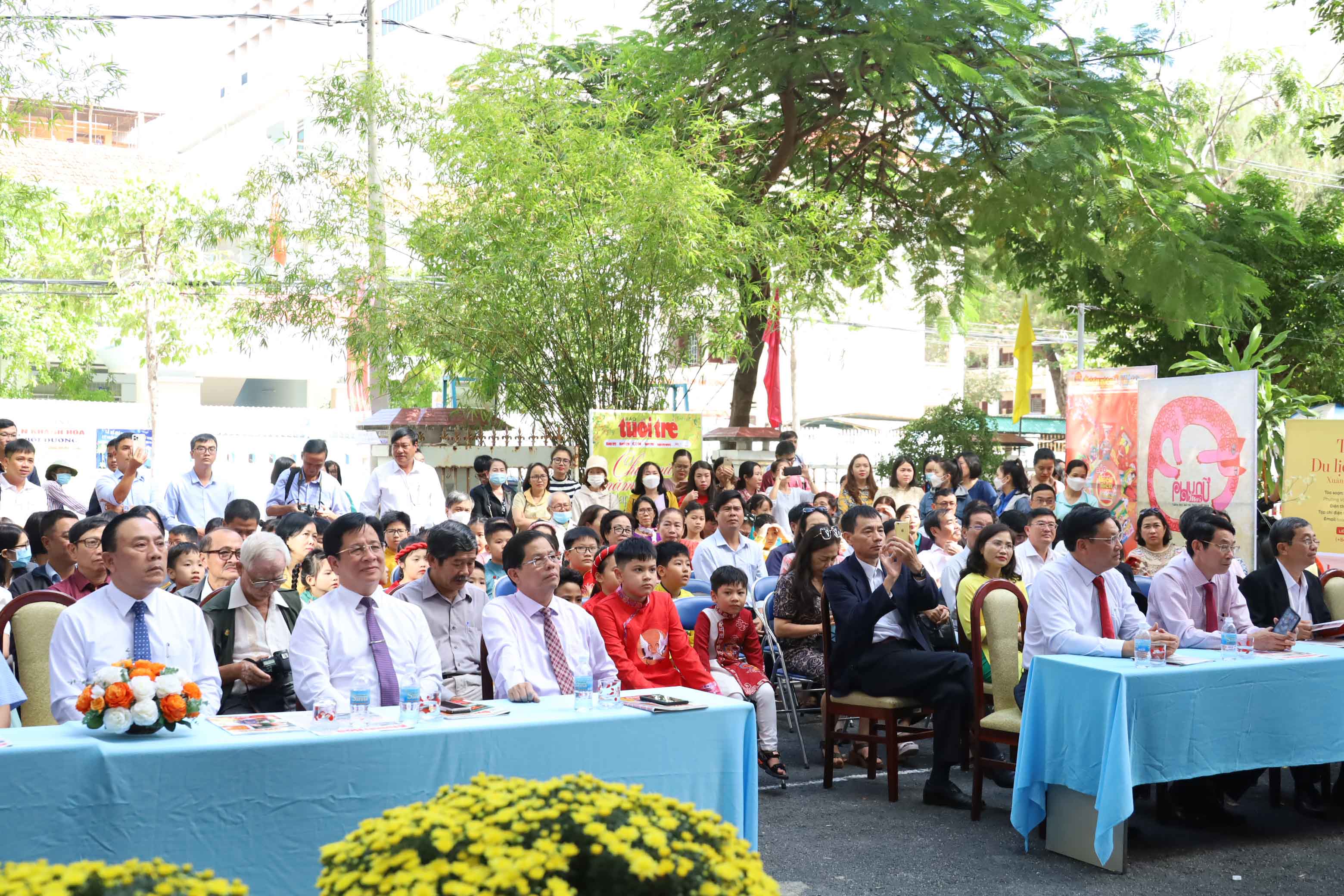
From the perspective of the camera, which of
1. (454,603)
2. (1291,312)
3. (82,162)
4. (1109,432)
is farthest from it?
(82,162)

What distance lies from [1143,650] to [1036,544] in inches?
70.4

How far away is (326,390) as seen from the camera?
3591cm

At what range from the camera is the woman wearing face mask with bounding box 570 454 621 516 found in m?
10.5

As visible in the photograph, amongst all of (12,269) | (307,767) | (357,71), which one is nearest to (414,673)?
(307,767)

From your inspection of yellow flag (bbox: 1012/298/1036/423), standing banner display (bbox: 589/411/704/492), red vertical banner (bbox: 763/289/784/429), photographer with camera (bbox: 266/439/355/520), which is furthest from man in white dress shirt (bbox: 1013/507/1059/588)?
yellow flag (bbox: 1012/298/1036/423)

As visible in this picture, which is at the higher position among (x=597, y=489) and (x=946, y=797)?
(x=597, y=489)

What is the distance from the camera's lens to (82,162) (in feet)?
114

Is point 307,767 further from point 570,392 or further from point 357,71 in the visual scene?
point 357,71

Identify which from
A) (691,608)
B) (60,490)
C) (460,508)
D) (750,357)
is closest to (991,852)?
(691,608)

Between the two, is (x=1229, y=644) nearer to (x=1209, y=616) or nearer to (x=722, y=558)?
(x=1209, y=616)

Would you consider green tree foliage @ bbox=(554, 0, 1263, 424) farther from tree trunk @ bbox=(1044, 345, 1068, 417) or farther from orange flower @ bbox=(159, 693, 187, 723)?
tree trunk @ bbox=(1044, 345, 1068, 417)

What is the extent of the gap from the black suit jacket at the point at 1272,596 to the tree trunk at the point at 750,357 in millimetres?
6997

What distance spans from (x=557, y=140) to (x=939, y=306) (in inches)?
244

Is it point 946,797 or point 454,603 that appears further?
point 946,797
